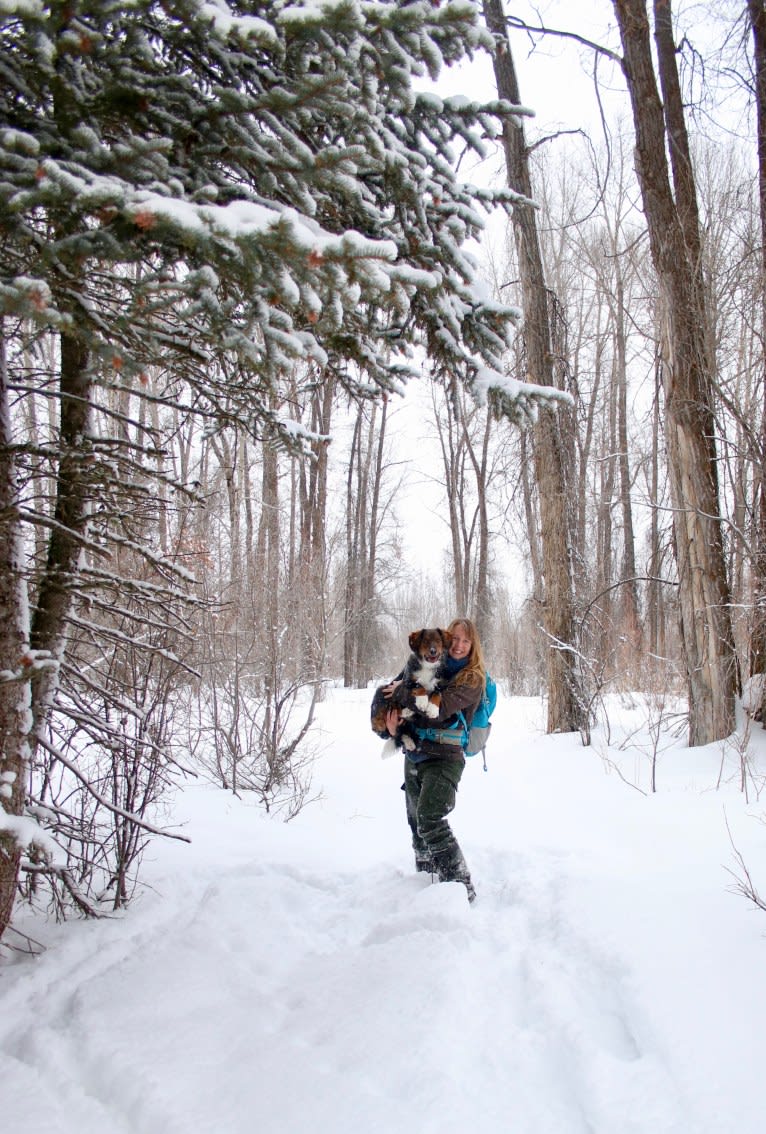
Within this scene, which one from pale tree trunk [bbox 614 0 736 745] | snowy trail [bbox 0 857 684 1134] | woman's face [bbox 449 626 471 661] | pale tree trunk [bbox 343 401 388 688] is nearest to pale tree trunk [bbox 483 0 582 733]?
pale tree trunk [bbox 614 0 736 745]

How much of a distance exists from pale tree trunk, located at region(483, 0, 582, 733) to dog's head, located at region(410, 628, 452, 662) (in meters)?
4.41

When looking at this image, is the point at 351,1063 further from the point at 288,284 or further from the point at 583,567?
the point at 583,567

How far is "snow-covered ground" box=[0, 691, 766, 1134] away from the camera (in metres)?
2.16

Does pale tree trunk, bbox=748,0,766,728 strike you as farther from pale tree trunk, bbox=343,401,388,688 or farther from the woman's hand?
pale tree trunk, bbox=343,401,388,688

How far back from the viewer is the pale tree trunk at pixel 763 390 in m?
6.08

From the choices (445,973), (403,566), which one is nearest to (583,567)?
(445,973)

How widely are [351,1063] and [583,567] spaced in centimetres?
735

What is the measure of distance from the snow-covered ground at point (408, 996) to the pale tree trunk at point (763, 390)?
192 cm

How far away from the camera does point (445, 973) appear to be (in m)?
2.84

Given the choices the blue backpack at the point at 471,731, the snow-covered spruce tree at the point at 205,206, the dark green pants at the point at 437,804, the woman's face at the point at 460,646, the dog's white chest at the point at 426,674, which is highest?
the snow-covered spruce tree at the point at 205,206

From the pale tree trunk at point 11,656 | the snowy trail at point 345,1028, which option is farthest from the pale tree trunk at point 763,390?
the pale tree trunk at point 11,656

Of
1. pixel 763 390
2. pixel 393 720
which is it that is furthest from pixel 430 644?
pixel 763 390

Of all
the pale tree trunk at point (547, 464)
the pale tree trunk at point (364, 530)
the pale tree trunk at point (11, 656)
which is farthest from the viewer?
the pale tree trunk at point (364, 530)

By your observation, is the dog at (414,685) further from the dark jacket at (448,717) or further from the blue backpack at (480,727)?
the blue backpack at (480,727)
